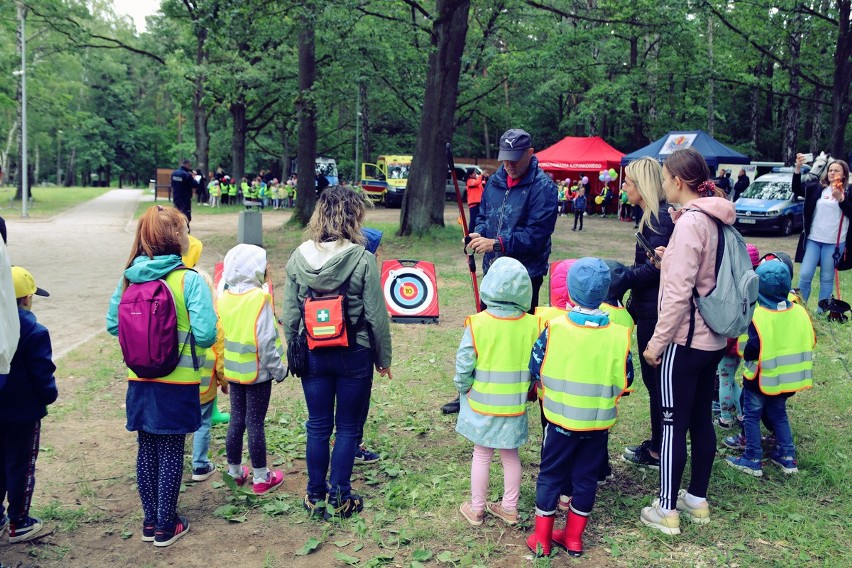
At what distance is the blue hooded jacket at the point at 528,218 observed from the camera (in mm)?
4945

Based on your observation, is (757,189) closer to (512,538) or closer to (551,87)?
(551,87)

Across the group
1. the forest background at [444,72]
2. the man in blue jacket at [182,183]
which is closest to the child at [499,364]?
the forest background at [444,72]

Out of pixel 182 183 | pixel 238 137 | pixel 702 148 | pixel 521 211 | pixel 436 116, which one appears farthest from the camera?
pixel 238 137

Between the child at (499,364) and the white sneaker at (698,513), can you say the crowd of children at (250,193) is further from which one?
the white sneaker at (698,513)

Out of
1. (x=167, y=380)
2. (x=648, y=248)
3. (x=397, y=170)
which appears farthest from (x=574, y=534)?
(x=397, y=170)

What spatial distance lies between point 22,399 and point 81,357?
428 cm

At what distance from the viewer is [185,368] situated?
3.78 meters

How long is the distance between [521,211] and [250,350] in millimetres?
1999

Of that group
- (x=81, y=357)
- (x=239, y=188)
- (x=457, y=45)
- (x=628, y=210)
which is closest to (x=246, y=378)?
(x=81, y=357)

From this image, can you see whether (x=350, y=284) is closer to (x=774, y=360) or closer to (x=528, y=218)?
(x=528, y=218)

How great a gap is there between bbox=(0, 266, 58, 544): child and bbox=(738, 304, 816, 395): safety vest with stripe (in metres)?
3.99

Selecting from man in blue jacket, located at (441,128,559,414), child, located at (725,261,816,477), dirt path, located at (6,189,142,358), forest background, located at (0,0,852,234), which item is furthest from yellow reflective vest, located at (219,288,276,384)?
forest background, located at (0,0,852,234)

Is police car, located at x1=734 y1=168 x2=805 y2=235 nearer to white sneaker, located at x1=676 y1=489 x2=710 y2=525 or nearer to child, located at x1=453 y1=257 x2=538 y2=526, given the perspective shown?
white sneaker, located at x1=676 y1=489 x2=710 y2=525

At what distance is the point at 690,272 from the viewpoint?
3.63 metres
